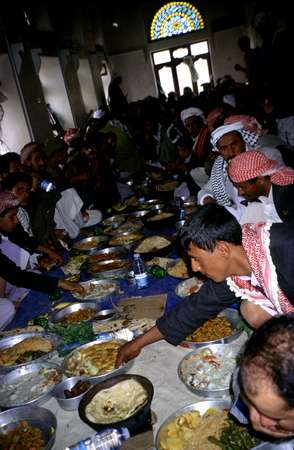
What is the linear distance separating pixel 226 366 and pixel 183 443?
59 cm

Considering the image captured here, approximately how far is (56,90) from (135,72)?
32.5 feet

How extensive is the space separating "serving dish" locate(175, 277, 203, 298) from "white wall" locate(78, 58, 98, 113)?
11932 millimetres

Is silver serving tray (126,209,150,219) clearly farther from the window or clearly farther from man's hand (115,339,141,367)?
the window

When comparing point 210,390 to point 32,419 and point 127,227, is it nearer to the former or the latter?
point 32,419

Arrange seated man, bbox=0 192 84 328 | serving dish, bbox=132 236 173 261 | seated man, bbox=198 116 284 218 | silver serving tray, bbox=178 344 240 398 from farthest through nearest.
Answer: seated man, bbox=198 116 284 218
serving dish, bbox=132 236 173 261
seated man, bbox=0 192 84 328
silver serving tray, bbox=178 344 240 398

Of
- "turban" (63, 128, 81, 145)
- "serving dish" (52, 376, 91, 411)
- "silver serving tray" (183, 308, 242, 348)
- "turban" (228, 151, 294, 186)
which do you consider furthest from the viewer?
"turban" (63, 128, 81, 145)

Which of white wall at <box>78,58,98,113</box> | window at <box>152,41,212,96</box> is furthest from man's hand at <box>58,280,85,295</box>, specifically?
window at <box>152,41,212,96</box>

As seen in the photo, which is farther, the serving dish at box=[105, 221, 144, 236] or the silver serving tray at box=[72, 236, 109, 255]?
the serving dish at box=[105, 221, 144, 236]

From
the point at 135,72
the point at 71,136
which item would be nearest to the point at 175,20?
the point at 135,72

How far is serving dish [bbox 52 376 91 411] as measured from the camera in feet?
7.58

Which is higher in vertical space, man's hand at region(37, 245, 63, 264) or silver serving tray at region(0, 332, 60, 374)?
man's hand at region(37, 245, 63, 264)

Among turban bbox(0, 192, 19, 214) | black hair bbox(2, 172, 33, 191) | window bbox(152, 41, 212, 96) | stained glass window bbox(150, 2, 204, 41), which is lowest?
turban bbox(0, 192, 19, 214)

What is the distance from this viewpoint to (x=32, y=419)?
2.31 metres

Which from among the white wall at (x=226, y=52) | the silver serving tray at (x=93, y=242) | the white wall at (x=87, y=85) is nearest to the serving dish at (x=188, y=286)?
the silver serving tray at (x=93, y=242)
